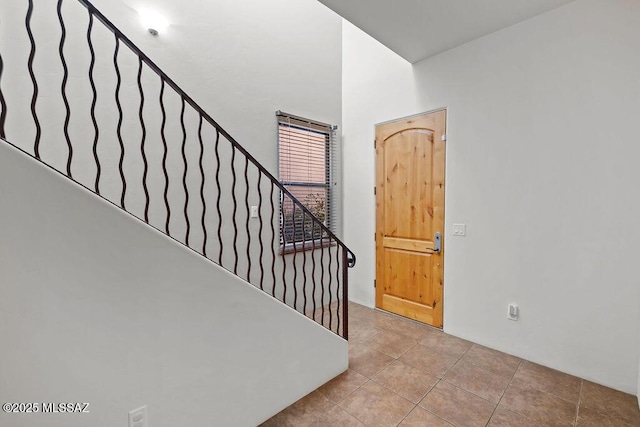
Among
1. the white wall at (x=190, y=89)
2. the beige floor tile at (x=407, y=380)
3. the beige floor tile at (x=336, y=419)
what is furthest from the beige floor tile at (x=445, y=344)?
the white wall at (x=190, y=89)

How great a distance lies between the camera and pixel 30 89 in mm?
1783

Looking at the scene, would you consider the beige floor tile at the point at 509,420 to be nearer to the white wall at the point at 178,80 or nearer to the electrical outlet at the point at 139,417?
the electrical outlet at the point at 139,417

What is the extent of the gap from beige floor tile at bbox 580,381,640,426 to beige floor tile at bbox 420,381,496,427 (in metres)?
0.69

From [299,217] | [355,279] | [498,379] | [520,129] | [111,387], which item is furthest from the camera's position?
[355,279]

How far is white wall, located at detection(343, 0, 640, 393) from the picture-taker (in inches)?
76.6

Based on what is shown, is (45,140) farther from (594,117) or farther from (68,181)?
(594,117)

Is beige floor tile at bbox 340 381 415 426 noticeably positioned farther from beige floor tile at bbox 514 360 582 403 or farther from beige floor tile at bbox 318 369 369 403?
beige floor tile at bbox 514 360 582 403

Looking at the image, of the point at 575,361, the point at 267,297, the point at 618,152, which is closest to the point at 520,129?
the point at 618,152

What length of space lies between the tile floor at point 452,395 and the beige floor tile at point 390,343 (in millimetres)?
17

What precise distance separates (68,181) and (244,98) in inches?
80.9

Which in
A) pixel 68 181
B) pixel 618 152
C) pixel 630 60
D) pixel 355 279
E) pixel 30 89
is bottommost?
pixel 355 279

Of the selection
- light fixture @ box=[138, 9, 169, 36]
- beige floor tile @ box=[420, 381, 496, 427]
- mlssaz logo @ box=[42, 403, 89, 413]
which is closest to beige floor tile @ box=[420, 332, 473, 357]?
beige floor tile @ box=[420, 381, 496, 427]

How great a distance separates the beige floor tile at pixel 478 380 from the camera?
1.98m

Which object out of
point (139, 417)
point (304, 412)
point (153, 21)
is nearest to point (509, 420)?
point (304, 412)
